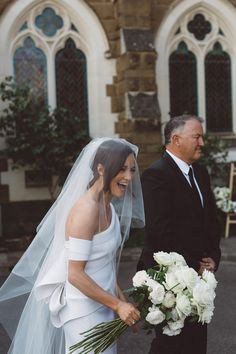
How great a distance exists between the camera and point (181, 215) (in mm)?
3955

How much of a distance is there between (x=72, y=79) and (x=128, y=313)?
381 inches

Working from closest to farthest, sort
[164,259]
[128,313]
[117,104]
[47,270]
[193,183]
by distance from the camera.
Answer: [128,313] < [164,259] < [47,270] < [193,183] < [117,104]

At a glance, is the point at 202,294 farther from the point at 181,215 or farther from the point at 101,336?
the point at 181,215

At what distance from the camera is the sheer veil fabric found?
10.7 feet

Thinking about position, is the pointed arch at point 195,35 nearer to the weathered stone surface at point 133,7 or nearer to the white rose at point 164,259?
the weathered stone surface at point 133,7

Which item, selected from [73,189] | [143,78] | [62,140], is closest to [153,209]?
[73,189]

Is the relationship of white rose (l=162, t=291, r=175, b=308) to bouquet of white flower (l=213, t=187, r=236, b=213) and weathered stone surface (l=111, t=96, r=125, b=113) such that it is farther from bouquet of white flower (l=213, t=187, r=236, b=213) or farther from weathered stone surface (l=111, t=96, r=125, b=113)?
weathered stone surface (l=111, t=96, r=125, b=113)

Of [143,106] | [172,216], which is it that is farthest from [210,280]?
[143,106]

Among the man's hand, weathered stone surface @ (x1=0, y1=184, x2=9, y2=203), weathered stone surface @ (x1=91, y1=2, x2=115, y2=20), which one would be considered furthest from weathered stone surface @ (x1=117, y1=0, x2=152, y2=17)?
the man's hand

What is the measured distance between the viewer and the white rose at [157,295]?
2949 millimetres

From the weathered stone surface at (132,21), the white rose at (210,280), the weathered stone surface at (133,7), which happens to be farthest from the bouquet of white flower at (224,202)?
the white rose at (210,280)

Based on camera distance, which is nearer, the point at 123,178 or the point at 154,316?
the point at 154,316

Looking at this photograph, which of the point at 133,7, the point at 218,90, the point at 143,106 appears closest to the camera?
the point at 143,106

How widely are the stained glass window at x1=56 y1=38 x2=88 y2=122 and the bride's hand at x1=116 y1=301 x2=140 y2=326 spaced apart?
30.8 feet
